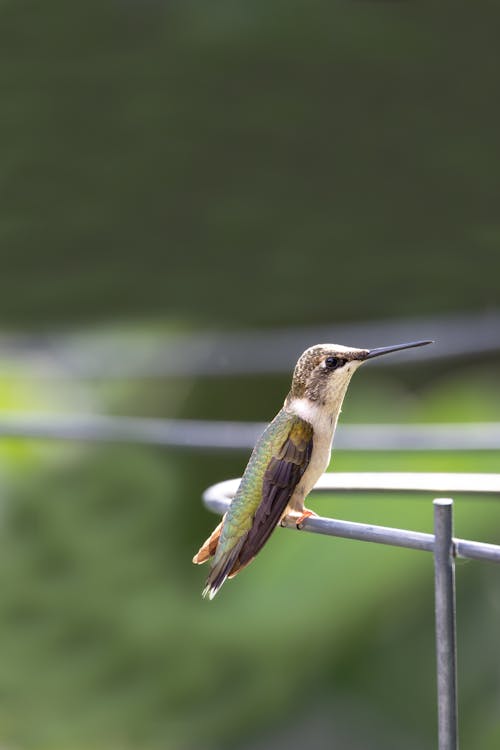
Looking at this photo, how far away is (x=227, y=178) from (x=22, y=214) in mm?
219

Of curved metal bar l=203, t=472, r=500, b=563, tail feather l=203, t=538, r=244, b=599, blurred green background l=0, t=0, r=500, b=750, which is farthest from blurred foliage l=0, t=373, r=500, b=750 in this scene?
curved metal bar l=203, t=472, r=500, b=563

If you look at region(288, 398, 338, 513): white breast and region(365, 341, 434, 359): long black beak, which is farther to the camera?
region(288, 398, 338, 513): white breast

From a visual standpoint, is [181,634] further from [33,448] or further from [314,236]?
[314,236]

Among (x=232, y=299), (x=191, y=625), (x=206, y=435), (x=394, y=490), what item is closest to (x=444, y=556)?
→ (x=394, y=490)

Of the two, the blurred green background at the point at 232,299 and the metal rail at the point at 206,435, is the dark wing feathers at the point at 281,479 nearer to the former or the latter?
the metal rail at the point at 206,435

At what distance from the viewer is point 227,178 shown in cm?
130

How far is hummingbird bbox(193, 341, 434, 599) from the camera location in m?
1.06

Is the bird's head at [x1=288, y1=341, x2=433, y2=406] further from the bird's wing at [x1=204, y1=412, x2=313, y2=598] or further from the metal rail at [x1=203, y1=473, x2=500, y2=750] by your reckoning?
the metal rail at [x1=203, y1=473, x2=500, y2=750]

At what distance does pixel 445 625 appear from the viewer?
63 centimetres

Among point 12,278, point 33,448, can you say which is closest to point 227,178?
point 12,278

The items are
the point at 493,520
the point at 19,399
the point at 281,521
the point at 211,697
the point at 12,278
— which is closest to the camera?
the point at 281,521

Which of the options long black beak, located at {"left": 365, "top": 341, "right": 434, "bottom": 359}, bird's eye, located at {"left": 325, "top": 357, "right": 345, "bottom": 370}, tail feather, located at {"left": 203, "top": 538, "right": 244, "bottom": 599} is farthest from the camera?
bird's eye, located at {"left": 325, "top": 357, "right": 345, "bottom": 370}

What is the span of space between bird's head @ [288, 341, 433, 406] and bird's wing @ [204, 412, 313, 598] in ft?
0.10

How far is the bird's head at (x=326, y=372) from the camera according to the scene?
1.09 metres
